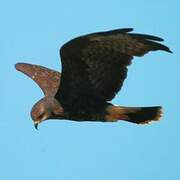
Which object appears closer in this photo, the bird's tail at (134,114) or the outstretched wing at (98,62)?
the outstretched wing at (98,62)

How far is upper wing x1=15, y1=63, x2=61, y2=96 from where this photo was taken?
11164mm

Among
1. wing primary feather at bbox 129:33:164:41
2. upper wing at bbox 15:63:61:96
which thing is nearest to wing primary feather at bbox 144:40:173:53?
wing primary feather at bbox 129:33:164:41

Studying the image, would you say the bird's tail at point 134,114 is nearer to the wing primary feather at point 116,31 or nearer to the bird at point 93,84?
the bird at point 93,84

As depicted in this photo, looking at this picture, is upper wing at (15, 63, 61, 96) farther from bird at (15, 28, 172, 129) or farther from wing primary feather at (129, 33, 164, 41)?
wing primary feather at (129, 33, 164, 41)

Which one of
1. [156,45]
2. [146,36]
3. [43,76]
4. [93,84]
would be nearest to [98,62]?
[93,84]

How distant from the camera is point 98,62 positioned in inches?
393

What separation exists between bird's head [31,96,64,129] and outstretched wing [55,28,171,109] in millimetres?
103

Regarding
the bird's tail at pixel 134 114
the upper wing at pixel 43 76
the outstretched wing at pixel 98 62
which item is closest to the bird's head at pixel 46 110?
the outstretched wing at pixel 98 62

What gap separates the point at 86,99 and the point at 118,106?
1.43ft

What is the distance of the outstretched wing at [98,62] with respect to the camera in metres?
9.45

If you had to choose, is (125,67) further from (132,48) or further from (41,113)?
(41,113)

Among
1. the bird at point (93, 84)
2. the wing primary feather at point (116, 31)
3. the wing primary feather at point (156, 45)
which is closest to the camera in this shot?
the wing primary feather at point (116, 31)

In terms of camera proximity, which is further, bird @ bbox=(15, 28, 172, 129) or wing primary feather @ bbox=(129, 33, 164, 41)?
bird @ bbox=(15, 28, 172, 129)

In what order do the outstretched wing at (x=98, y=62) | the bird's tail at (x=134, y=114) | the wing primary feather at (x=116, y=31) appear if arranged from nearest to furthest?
the wing primary feather at (x=116, y=31) < the outstretched wing at (x=98, y=62) < the bird's tail at (x=134, y=114)
